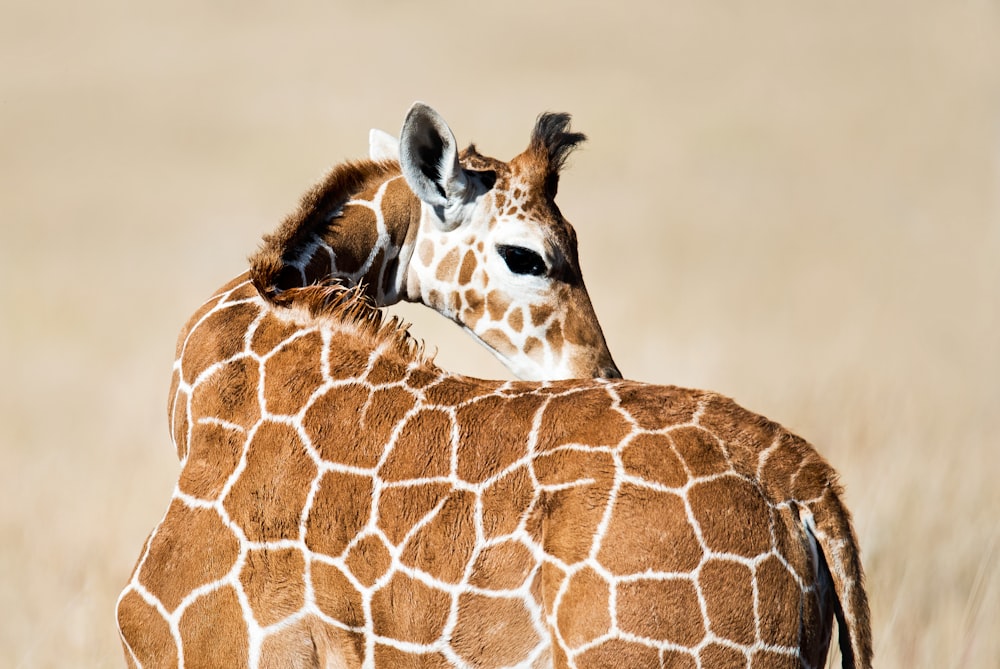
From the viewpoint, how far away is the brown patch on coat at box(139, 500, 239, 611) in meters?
4.25

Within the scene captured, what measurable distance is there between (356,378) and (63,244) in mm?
15913

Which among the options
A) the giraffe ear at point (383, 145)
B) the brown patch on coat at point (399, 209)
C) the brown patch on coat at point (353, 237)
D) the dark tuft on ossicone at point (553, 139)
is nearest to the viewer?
the brown patch on coat at point (353, 237)

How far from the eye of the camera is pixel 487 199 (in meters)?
6.54

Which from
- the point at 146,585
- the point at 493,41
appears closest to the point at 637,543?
the point at 146,585

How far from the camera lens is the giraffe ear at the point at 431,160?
20.0 feet

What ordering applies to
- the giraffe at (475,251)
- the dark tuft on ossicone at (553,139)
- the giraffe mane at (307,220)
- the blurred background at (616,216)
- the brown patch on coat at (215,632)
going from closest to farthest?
1. the brown patch on coat at (215,632)
2. the giraffe mane at (307,220)
3. the giraffe at (475,251)
4. the dark tuft on ossicone at (553,139)
5. the blurred background at (616,216)

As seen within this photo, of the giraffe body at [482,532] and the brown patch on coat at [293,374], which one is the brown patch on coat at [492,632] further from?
the brown patch on coat at [293,374]

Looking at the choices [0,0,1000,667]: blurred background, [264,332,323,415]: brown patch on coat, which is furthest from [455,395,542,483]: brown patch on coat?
[0,0,1000,667]: blurred background

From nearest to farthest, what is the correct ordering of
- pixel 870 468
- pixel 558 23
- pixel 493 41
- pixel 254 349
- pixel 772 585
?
pixel 772 585, pixel 254 349, pixel 870 468, pixel 493 41, pixel 558 23

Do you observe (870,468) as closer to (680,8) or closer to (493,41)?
(493,41)

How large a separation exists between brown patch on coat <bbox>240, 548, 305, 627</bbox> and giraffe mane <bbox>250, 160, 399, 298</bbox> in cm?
133

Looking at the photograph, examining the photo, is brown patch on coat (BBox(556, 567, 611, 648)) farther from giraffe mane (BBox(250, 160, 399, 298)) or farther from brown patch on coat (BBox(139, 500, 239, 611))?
giraffe mane (BBox(250, 160, 399, 298))

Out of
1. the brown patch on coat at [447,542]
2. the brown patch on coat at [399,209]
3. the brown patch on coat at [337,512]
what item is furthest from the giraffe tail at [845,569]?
the brown patch on coat at [399,209]

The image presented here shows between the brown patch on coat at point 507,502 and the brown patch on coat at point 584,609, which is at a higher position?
the brown patch on coat at point 507,502
